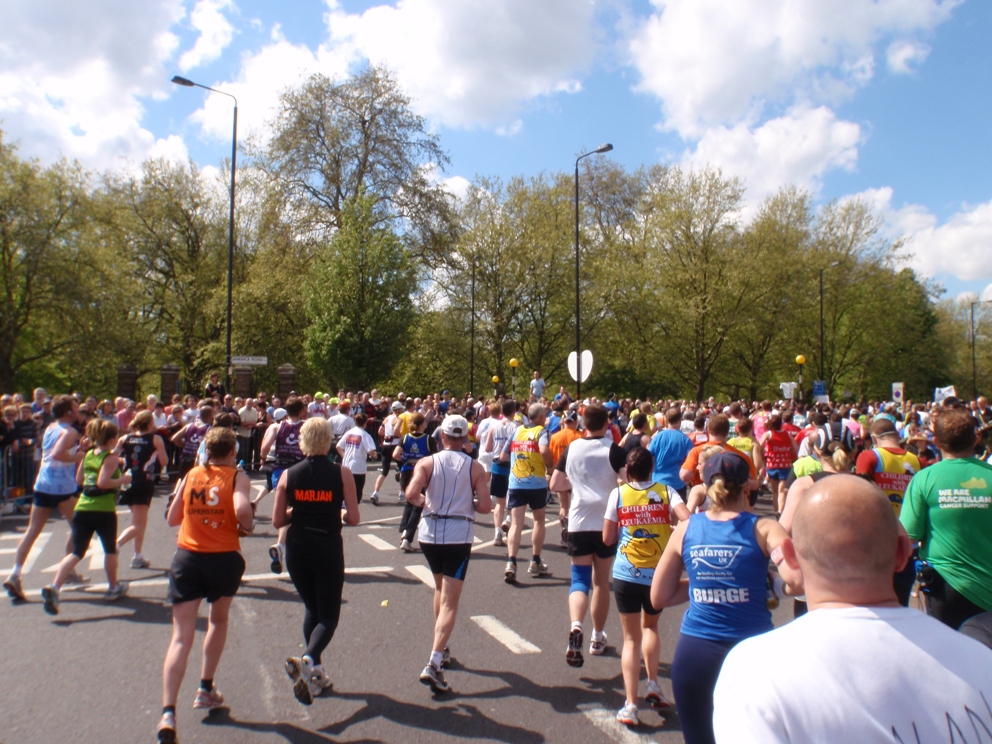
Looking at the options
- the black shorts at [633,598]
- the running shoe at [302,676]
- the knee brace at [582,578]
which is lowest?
the running shoe at [302,676]

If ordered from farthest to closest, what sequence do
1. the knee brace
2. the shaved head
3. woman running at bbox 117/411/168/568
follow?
woman running at bbox 117/411/168/568 → the knee brace → the shaved head

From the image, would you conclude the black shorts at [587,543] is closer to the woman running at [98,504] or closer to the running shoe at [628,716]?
the running shoe at [628,716]

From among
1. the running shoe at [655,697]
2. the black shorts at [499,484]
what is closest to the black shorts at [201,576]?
the running shoe at [655,697]

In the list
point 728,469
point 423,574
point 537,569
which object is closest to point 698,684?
point 728,469

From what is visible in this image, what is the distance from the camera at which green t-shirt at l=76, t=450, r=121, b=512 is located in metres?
6.86

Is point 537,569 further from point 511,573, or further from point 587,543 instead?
point 587,543

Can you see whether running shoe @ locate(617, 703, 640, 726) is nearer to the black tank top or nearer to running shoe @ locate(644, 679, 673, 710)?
running shoe @ locate(644, 679, 673, 710)

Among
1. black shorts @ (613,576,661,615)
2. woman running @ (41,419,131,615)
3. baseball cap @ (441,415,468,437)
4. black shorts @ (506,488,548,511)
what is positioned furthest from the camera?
black shorts @ (506,488,548,511)

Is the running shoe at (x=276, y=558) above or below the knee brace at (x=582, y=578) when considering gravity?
below

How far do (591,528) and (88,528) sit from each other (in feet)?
15.6

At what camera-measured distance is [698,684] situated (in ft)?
10.5

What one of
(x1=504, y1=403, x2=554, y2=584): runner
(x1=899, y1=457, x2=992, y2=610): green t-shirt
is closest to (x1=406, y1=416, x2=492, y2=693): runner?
(x1=899, y1=457, x2=992, y2=610): green t-shirt

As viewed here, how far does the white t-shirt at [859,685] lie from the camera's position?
4.39 ft

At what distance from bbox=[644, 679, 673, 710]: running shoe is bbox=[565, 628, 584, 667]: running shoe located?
76 centimetres
